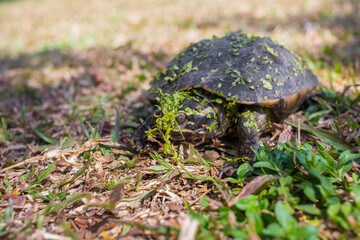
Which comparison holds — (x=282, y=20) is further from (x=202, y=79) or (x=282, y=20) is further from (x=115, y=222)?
(x=115, y=222)

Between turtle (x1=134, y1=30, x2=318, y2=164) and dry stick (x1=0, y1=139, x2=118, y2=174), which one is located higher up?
turtle (x1=134, y1=30, x2=318, y2=164)

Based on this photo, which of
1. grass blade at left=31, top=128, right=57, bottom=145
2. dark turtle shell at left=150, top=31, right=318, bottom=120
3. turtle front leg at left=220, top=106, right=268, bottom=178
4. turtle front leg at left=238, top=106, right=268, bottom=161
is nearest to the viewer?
turtle front leg at left=220, top=106, right=268, bottom=178

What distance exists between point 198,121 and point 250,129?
1.56ft

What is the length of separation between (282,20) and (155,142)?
5.80m

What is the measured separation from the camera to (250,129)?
2.26 metres

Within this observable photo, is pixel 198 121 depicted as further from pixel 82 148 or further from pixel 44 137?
pixel 44 137

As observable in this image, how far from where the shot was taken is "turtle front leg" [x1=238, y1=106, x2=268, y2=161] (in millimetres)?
2201

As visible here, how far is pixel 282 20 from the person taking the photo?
21.6ft

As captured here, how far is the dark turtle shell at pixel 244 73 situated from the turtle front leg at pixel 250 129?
0.12 m

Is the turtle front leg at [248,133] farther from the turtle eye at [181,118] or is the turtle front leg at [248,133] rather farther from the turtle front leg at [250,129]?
the turtle eye at [181,118]

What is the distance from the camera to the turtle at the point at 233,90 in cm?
224

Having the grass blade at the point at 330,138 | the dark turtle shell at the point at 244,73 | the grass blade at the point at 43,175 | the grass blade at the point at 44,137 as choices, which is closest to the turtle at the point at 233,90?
the dark turtle shell at the point at 244,73

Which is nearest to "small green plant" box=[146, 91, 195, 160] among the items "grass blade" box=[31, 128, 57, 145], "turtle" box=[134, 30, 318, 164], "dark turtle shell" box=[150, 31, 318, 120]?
"turtle" box=[134, 30, 318, 164]

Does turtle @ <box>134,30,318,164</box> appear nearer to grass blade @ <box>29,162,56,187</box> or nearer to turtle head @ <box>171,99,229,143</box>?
turtle head @ <box>171,99,229,143</box>
